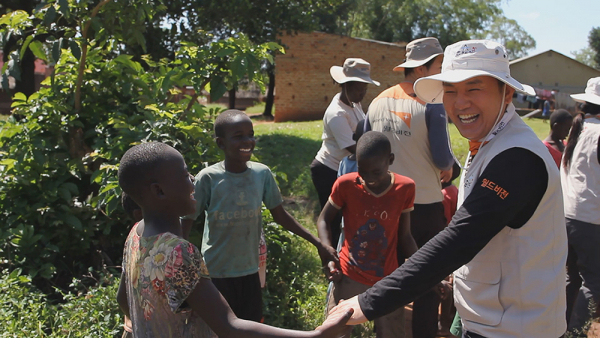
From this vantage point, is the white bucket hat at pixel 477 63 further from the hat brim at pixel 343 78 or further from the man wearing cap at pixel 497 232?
the hat brim at pixel 343 78

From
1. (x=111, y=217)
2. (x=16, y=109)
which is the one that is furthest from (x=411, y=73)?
(x=16, y=109)

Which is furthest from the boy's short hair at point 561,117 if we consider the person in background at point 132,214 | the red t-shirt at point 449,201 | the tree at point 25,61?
the tree at point 25,61

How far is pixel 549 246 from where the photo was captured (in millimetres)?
1843

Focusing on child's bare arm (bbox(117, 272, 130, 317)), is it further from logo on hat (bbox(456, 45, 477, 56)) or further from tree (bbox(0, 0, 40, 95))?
tree (bbox(0, 0, 40, 95))

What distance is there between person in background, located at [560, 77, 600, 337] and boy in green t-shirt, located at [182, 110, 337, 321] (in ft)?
6.62

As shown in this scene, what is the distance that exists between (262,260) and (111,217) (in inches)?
66.4

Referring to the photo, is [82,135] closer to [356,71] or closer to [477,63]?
[356,71]

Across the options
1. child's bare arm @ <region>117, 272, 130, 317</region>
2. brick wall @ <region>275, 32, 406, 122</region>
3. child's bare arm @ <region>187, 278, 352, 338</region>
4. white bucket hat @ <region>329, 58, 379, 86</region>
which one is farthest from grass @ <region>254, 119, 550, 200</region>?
brick wall @ <region>275, 32, 406, 122</region>

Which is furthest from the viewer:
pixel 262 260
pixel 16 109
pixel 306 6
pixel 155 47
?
pixel 306 6

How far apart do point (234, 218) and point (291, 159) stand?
6.72 metres

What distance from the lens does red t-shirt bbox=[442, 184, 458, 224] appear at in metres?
4.50

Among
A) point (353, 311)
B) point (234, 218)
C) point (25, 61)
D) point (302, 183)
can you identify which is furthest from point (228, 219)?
point (25, 61)

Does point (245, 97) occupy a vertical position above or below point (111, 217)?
below

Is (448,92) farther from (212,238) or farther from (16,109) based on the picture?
(16,109)
